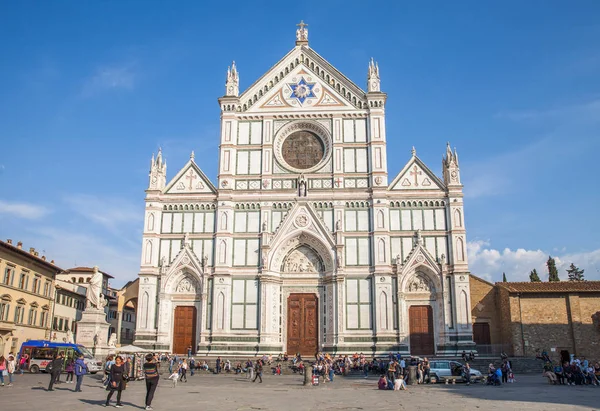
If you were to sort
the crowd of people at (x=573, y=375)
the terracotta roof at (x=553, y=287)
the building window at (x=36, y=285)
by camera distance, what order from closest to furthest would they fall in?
the crowd of people at (x=573, y=375) → the terracotta roof at (x=553, y=287) → the building window at (x=36, y=285)

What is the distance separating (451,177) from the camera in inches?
1455

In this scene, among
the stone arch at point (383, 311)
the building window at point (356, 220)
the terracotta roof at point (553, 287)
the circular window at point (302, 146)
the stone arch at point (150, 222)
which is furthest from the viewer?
the circular window at point (302, 146)

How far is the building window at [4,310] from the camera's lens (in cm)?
3647

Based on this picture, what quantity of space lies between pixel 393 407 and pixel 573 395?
782 cm

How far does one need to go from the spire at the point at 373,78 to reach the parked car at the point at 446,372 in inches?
785

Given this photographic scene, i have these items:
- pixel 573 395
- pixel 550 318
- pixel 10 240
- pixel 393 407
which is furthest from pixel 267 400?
pixel 10 240

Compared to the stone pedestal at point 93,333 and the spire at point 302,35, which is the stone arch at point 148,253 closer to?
the stone pedestal at point 93,333

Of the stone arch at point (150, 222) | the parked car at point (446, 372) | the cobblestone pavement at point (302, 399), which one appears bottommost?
the cobblestone pavement at point (302, 399)

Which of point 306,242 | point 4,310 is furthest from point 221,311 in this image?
point 4,310

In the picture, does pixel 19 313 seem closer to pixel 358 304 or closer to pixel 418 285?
pixel 358 304

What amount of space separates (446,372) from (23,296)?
29.5m

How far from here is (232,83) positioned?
3994 cm

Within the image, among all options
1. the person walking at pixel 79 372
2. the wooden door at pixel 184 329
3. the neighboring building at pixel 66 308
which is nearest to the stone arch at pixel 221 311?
the wooden door at pixel 184 329

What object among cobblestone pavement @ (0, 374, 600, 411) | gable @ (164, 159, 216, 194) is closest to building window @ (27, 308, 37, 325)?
gable @ (164, 159, 216, 194)
